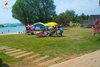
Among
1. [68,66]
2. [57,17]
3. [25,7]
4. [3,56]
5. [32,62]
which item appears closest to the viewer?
[68,66]

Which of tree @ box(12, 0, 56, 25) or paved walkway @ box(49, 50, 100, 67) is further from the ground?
tree @ box(12, 0, 56, 25)

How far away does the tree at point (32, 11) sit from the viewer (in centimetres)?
7456

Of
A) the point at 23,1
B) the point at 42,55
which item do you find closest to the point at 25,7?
the point at 23,1

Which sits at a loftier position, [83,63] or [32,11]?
[32,11]

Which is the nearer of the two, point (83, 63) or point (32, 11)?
point (83, 63)

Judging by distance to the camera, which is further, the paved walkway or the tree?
the tree

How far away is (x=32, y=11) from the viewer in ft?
249

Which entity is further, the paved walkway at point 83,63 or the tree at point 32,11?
the tree at point 32,11

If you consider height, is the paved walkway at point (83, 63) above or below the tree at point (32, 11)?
below

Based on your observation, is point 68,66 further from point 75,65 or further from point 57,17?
point 57,17

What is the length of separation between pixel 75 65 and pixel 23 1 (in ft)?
215

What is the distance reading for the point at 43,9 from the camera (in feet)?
253

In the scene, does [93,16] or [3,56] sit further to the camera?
[93,16]

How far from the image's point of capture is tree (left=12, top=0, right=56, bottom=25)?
7456 centimetres
